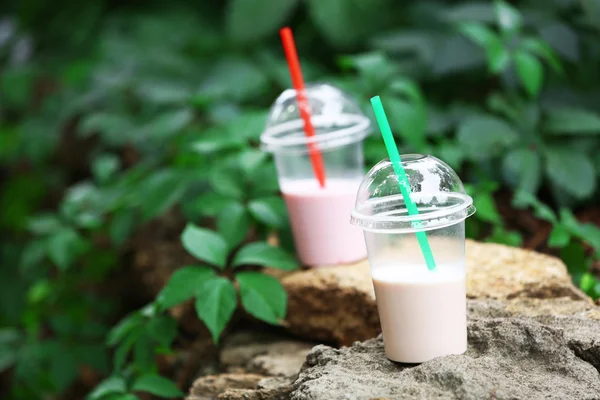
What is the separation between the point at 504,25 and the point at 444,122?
1.69 feet

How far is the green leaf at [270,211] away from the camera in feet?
8.02

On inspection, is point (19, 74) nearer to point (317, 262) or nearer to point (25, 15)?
point (25, 15)

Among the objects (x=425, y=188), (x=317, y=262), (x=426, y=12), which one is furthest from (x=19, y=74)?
→ (x=425, y=188)

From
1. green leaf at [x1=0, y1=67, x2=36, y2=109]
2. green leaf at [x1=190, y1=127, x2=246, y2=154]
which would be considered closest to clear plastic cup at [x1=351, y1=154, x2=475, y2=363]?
green leaf at [x1=190, y1=127, x2=246, y2=154]

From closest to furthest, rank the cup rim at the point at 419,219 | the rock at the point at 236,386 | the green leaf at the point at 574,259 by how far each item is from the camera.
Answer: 1. the cup rim at the point at 419,219
2. the rock at the point at 236,386
3. the green leaf at the point at 574,259

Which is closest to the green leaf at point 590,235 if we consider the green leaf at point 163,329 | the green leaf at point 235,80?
the green leaf at point 163,329

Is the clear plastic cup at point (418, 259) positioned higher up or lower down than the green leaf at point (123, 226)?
higher up

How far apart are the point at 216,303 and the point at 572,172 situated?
1.60m

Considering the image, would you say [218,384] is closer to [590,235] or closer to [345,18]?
[590,235]

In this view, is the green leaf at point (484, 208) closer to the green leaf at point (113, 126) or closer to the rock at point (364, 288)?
the rock at point (364, 288)

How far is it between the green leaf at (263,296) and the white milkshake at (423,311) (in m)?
0.49

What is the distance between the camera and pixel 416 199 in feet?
5.31

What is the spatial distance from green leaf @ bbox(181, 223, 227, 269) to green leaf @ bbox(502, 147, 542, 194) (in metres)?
1.24

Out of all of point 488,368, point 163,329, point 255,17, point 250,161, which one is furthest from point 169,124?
point 488,368
